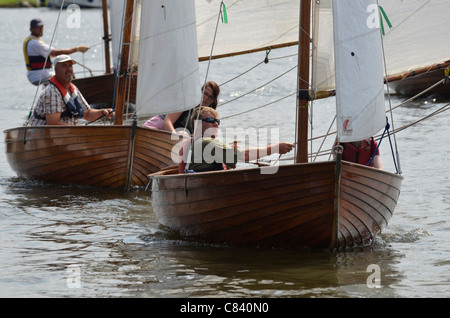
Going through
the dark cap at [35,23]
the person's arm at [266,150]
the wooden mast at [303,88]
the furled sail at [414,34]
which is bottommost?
the person's arm at [266,150]

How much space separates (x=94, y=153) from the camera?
34.9ft

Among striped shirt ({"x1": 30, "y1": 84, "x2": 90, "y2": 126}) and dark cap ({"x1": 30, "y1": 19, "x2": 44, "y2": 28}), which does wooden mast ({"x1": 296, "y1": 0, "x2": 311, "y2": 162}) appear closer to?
striped shirt ({"x1": 30, "y1": 84, "x2": 90, "y2": 126})

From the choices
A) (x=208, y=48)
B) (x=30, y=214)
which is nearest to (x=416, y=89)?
(x=208, y=48)

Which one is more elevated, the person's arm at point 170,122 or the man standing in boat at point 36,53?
the man standing in boat at point 36,53

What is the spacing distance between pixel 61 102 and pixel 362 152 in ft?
13.7

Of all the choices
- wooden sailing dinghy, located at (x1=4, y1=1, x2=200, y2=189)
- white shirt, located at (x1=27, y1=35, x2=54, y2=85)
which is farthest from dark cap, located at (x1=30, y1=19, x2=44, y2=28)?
wooden sailing dinghy, located at (x1=4, y1=1, x2=200, y2=189)

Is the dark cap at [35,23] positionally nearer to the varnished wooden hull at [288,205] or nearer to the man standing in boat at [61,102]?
the man standing in boat at [61,102]

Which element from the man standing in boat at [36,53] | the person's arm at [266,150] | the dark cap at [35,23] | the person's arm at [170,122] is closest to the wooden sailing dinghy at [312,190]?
the person's arm at [266,150]

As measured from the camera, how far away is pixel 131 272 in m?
7.09

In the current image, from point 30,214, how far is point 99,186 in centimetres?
154

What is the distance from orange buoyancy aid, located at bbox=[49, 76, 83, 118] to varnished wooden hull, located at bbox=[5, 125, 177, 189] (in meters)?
0.32

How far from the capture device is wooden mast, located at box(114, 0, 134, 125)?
10.8 meters

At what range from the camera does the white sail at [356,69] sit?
22.6 feet

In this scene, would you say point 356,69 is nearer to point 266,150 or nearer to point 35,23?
point 266,150
